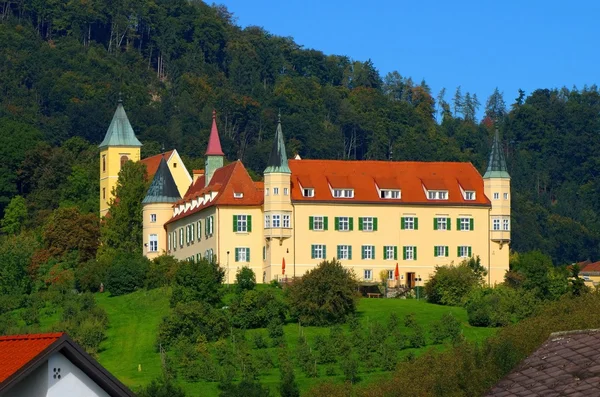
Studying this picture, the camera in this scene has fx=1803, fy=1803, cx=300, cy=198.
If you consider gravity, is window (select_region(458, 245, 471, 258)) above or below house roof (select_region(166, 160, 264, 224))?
below

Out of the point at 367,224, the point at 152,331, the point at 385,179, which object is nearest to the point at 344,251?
the point at 367,224

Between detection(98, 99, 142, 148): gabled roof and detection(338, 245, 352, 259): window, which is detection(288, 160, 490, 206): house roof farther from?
detection(98, 99, 142, 148): gabled roof

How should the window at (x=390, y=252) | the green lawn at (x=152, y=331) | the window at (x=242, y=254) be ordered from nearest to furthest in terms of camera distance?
the green lawn at (x=152, y=331) → the window at (x=242, y=254) → the window at (x=390, y=252)

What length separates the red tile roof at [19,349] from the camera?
2248cm

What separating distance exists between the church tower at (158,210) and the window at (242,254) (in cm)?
930

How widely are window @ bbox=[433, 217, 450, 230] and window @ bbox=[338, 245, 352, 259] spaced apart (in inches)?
194

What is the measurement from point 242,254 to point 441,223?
11.0 metres

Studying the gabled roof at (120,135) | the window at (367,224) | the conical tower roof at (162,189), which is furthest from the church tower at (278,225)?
the gabled roof at (120,135)

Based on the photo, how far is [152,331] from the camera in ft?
277

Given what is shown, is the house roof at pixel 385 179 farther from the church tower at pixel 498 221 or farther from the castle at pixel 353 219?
the church tower at pixel 498 221

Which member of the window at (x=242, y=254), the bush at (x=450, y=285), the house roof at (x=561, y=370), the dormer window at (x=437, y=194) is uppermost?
the dormer window at (x=437, y=194)

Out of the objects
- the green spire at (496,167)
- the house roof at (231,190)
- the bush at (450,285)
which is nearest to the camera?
the bush at (450,285)

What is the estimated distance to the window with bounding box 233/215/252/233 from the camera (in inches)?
3782

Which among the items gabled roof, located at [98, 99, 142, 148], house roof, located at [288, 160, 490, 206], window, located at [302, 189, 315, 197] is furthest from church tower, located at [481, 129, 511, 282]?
gabled roof, located at [98, 99, 142, 148]
